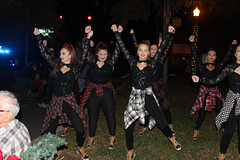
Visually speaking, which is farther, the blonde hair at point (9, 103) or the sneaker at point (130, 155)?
the sneaker at point (130, 155)

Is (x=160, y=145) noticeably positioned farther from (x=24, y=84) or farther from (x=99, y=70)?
(x=24, y=84)

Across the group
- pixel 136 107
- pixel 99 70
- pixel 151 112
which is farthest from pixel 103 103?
pixel 151 112

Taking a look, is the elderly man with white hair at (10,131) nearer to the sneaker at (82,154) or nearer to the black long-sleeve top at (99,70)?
the sneaker at (82,154)

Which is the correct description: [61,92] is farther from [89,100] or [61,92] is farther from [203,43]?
[203,43]

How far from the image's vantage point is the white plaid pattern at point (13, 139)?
7.84ft

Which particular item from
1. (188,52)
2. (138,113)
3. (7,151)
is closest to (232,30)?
(188,52)

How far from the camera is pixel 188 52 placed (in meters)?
39.7

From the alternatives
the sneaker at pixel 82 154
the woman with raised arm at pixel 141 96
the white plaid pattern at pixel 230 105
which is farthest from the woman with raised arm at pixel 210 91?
the sneaker at pixel 82 154

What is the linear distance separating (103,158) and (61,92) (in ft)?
4.78

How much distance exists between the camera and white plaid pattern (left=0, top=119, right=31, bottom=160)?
2.39 metres

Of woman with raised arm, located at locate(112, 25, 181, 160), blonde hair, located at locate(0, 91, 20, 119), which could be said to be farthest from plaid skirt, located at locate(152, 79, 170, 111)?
blonde hair, located at locate(0, 91, 20, 119)

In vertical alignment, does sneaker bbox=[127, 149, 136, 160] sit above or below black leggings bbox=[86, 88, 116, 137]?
below

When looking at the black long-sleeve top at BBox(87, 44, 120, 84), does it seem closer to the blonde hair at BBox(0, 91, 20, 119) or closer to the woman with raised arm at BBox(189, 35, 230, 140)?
the woman with raised arm at BBox(189, 35, 230, 140)

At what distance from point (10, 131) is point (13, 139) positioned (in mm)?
94
